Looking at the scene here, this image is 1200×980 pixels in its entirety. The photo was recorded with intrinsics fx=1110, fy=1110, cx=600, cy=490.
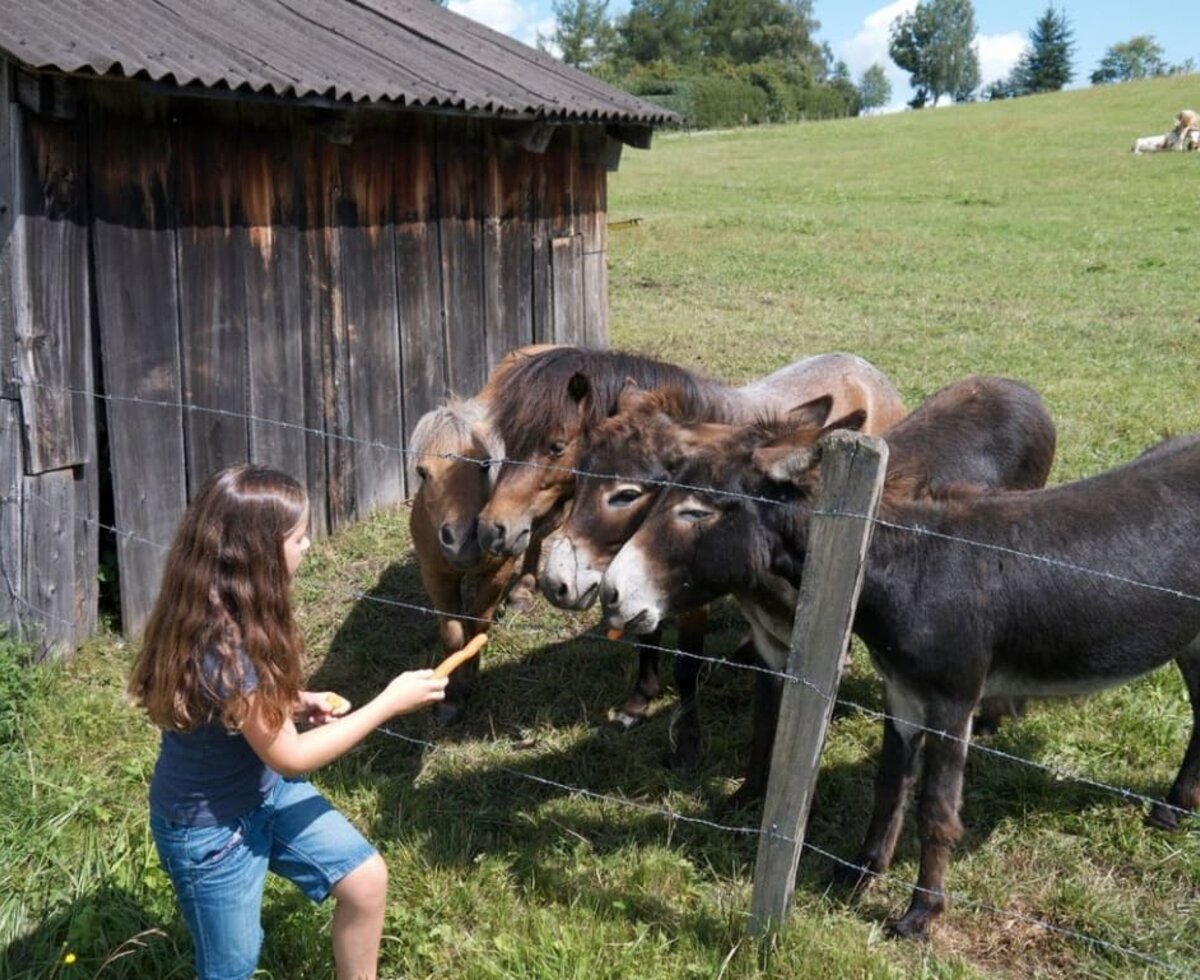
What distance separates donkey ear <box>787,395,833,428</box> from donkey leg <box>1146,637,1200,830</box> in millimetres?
1603

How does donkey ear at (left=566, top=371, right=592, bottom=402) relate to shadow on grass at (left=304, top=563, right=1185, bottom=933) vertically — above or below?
above

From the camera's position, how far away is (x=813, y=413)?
169 inches

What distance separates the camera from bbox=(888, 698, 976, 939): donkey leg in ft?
11.5

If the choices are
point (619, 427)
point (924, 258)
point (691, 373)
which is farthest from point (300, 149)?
point (924, 258)

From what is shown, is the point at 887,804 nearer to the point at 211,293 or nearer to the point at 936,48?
the point at 211,293

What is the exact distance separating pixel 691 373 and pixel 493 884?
7.78ft

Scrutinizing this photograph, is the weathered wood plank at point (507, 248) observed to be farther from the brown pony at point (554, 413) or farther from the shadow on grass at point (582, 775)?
the brown pony at point (554, 413)

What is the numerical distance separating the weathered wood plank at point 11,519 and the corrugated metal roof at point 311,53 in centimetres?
154

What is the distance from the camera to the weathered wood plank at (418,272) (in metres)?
7.00

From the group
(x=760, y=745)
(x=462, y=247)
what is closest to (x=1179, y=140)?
(x=462, y=247)

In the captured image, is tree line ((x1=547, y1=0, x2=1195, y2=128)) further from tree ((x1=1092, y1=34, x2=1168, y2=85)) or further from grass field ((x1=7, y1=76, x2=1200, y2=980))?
grass field ((x1=7, y1=76, x2=1200, y2=980))

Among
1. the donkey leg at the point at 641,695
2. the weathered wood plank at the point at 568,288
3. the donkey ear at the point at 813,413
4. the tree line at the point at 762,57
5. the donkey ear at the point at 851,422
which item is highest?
the tree line at the point at 762,57

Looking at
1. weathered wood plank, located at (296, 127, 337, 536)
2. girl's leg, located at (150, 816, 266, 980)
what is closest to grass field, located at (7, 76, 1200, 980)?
girl's leg, located at (150, 816, 266, 980)

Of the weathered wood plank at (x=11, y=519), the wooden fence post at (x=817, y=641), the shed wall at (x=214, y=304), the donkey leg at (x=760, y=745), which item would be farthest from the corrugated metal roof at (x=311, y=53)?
the donkey leg at (x=760, y=745)
